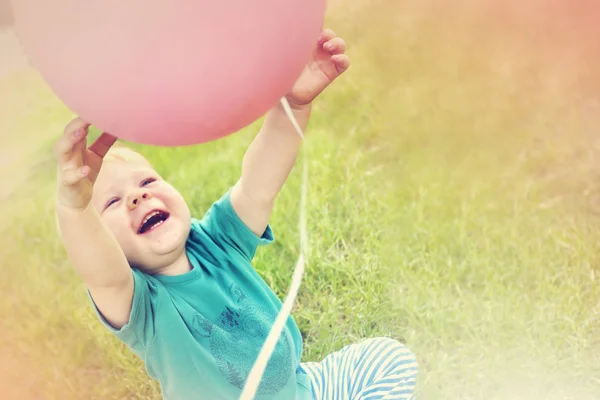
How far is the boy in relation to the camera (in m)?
0.63

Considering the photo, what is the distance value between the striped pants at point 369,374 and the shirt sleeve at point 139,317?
25 centimetres

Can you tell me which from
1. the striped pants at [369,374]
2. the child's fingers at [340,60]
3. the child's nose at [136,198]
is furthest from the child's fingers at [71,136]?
the striped pants at [369,374]

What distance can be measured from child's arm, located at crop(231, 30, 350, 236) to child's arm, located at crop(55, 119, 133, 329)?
0.17 meters

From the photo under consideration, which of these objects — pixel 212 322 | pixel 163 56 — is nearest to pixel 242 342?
pixel 212 322

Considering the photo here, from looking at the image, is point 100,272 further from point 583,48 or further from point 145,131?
point 583,48

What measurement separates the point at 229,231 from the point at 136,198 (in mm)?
113

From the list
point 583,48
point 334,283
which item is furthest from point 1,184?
point 583,48

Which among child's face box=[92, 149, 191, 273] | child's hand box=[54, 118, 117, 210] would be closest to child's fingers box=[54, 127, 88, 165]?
child's hand box=[54, 118, 117, 210]

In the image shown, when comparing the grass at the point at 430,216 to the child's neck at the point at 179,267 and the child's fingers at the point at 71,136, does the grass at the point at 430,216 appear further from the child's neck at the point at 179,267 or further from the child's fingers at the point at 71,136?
the child's fingers at the point at 71,136

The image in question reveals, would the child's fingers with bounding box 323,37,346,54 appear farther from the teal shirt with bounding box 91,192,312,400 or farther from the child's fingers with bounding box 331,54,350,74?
the teal shirt with bounding box 91,192,312,400

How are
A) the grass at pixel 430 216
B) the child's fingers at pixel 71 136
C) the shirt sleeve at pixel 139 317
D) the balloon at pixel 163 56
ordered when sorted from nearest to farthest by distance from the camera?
the balloon at pixel 163 56 → the child's fingers at pixel 71 136 → the shirt sleeve at pixel 139 317 → the grass at pixel 430 216

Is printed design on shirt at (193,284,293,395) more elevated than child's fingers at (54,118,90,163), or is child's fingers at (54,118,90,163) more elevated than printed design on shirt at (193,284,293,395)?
child's fingers at (54,118,90,163)

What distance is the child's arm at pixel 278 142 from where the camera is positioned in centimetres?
→ 66

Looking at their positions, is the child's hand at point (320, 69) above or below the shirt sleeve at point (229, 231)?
above
